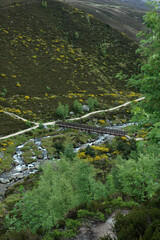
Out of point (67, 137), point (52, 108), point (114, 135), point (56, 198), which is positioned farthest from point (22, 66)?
point (56, 198)

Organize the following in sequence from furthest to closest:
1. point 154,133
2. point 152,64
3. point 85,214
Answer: point 85,214 → point 152,64 → point 154,133

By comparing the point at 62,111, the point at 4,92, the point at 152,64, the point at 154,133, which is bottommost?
the point at 62,111

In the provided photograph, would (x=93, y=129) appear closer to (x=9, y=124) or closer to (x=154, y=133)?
(x=9, y=124)

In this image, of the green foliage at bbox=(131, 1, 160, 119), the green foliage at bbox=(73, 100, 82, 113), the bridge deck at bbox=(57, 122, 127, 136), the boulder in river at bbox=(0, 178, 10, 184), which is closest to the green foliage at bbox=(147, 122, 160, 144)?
the green foliage at bbox=(131, 1, 160, 119)

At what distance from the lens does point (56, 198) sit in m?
13.2

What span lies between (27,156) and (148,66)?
33.3 metres

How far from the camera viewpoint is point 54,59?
3236 inches

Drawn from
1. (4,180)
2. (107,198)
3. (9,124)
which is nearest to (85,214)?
(107,198)

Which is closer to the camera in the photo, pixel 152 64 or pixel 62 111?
pixel 152 64

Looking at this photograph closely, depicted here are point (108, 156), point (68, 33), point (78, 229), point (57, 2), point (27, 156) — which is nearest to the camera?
point (78, 229)

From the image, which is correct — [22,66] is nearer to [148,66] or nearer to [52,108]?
[52,108]

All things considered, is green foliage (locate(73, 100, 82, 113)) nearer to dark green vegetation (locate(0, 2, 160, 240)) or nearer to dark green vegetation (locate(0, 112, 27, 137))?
dark green vegetation (locate(0, 112, 27, 137))

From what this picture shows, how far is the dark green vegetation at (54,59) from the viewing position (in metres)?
60.9

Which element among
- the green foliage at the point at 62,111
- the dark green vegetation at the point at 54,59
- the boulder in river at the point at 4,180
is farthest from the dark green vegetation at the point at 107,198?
the dark green vegetation at the point at 54,59
